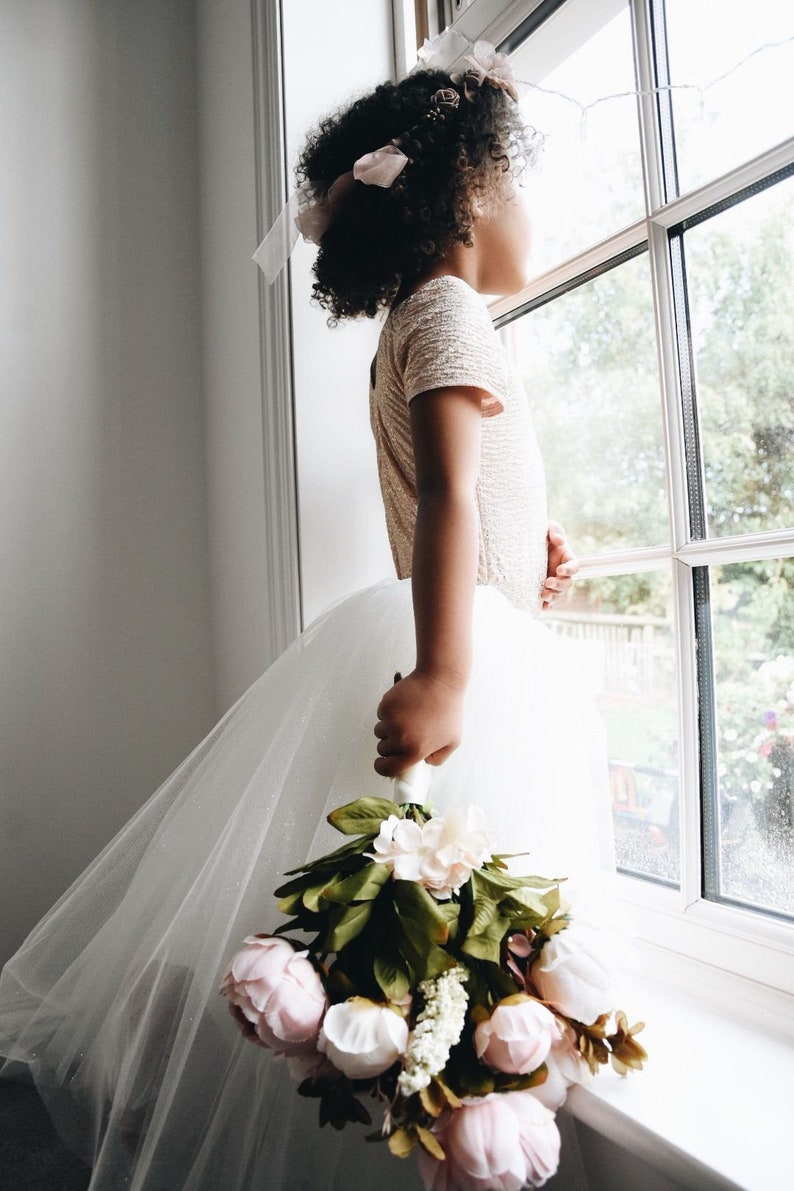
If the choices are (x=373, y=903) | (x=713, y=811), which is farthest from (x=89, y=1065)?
(x=713, y=811)

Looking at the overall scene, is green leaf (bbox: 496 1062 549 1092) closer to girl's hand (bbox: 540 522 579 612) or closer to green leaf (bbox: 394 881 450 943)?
green leaf (bbox: 394 881 450 943)

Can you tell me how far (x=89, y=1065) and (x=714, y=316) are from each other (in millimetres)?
987

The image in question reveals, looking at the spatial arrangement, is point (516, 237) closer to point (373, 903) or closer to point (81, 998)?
point (373, 903)

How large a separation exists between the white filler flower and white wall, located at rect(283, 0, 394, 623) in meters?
0.72

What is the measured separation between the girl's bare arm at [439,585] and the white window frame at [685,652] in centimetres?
30

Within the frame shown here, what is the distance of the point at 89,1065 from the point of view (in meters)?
0.74

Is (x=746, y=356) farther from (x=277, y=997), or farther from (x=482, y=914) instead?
(x=277, y=997)

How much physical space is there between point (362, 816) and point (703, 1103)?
345 mm

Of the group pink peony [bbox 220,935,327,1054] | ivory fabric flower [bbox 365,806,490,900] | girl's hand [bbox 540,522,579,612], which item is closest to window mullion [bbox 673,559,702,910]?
girl's hand [bbox 540,522,579,612]

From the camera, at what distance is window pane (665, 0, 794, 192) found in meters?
0.85

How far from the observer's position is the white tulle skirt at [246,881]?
0.67 metres

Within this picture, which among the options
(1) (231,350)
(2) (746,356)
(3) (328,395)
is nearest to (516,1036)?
(2) (746,356)

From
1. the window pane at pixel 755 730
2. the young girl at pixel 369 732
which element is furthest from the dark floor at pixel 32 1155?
the window pane at pixel 755 730

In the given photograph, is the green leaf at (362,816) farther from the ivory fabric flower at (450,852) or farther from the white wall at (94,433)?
the white wall at (94,433)
